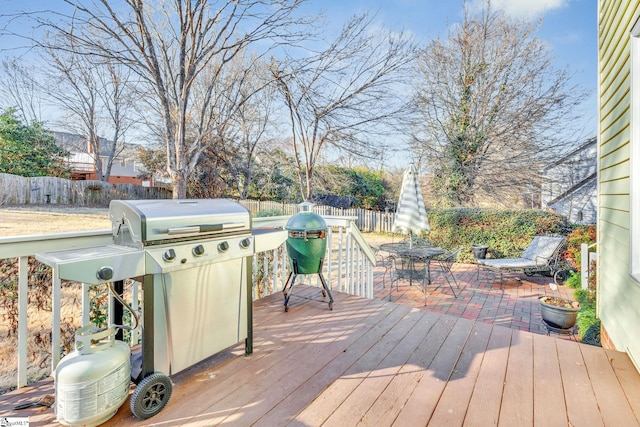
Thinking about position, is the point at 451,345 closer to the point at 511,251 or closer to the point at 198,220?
the point at 198,220

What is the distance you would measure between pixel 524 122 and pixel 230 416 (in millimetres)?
12844

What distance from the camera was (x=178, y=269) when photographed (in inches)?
63.0

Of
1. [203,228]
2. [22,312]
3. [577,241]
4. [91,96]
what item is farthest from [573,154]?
[91,96]

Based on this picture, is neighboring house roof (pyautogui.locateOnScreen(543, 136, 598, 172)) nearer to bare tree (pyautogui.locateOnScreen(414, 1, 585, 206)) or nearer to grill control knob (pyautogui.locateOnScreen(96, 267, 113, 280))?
bare tree (pyautogui.locateOnScreen(414, 1, 585, 206))

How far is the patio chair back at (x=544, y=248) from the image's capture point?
6211 millimetres

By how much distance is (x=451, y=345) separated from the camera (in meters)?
2.23

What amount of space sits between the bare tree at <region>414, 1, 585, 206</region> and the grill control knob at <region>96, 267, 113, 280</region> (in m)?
11.3

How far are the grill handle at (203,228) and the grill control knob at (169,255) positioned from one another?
0.09 metres

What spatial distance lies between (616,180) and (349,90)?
6098 millimetres

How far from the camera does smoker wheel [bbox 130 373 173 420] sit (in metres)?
1.43

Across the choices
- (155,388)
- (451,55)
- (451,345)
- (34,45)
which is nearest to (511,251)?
(451,345)

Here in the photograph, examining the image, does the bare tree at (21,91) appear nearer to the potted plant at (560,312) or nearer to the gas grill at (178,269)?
the gas grill at (178,269)

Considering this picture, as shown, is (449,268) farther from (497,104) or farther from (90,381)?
(497,104)

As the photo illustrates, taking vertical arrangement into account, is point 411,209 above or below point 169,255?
above
